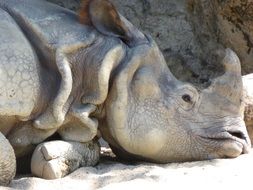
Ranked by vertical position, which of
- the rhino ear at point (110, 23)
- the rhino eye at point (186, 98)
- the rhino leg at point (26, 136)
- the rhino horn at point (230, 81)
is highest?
the rhino ear at point (110, 23)

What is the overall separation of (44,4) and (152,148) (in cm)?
98

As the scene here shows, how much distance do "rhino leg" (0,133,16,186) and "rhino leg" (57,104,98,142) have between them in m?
0.45

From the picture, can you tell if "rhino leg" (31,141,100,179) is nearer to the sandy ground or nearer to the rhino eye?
the sandy ground

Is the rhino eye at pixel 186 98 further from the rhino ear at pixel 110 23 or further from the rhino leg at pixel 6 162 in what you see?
the rhino leg at pixel 6 162

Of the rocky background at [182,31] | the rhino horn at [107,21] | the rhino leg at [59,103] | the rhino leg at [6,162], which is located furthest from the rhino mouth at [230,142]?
the rocky background at [182,31]

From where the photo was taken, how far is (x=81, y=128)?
13.9 feet

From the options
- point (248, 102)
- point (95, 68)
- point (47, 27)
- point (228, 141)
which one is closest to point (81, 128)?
point (95, 68)

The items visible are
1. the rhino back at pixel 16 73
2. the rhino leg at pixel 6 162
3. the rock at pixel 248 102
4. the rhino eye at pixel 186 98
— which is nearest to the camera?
the rhino leg at pixel 6 162

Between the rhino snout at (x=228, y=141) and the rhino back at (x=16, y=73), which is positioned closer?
the rhino back at (x=16, y=73)

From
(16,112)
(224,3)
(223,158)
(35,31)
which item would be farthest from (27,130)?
(224,3)

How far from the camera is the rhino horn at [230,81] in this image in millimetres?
4262

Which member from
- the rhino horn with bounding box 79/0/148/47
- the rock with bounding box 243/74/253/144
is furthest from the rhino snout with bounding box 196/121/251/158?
the rhino horn with bounding box 79/0/148/47

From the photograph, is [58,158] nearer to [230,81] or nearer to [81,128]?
[81,128]

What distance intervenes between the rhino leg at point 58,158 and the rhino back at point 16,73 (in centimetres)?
20
